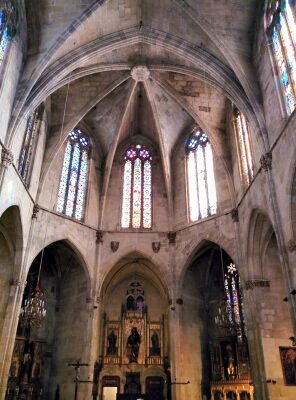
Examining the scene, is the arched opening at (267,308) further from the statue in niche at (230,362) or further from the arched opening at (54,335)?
the arched opening at (54,335)

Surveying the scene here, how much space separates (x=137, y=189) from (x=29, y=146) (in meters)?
6.86

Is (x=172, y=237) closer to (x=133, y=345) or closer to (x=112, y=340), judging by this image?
(x=133, y=345)

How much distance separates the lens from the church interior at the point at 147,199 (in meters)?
13.5

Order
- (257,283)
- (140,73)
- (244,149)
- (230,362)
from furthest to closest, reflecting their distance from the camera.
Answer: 1. (140,73)
2. (230,362)
3. (244,149)
4. (257,283)

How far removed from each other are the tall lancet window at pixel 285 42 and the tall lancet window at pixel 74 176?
11357 mm

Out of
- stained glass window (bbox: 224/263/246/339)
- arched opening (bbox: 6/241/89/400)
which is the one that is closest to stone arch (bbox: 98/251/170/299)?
arched opening (bbox: 6/241/89/400)

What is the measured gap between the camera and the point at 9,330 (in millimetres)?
13734

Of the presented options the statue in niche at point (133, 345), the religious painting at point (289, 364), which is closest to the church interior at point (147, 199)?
the religious painting at point (289, 364)

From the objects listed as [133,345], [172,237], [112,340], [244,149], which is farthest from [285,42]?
[112,340]

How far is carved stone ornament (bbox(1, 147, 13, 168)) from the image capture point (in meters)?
12.7

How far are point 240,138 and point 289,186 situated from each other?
6.43 metres

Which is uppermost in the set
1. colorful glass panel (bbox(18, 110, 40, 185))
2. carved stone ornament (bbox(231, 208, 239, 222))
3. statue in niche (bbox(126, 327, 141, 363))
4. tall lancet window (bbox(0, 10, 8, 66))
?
tall lancet window (bbox(0, 10, 8, 66))

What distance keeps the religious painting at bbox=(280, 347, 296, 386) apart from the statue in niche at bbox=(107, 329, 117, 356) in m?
8.82

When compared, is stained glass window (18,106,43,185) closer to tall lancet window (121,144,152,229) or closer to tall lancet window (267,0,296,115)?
tall lancet window (121,144,152,229)
